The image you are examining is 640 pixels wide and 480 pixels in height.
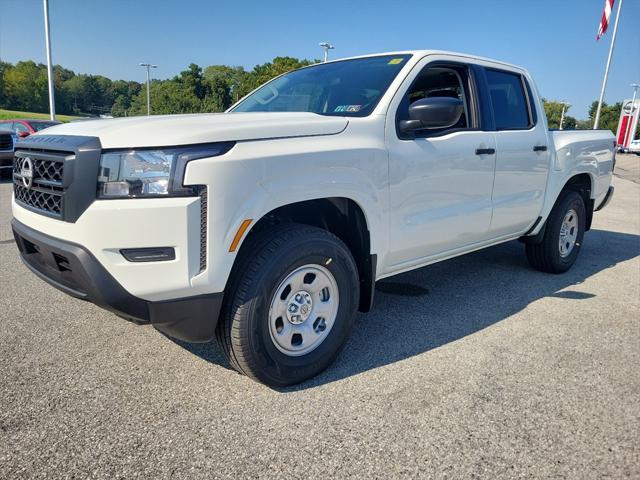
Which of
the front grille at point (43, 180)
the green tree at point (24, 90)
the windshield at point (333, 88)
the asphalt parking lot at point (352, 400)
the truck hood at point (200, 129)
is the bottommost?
the asphalt parking lot at point (352, 400)

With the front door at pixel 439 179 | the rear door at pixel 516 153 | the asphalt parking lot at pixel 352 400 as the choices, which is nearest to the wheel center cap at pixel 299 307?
the asphalt parking lot at pixel 352 400

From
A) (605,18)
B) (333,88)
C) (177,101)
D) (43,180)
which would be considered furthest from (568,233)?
(177,101)

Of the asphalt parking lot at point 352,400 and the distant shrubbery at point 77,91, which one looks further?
the distant shrubbery at point 77,91

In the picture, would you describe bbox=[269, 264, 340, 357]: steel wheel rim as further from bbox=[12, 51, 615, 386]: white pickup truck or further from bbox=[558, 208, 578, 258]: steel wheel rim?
bbox=[558, 208, 578, 258]: steel wheel rim

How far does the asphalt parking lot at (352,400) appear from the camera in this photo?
2035 mm

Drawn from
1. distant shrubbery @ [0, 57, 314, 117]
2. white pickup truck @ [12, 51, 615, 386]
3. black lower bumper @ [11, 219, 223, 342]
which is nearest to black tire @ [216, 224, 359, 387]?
white pickup truck @ [12, 51, 615, 386]

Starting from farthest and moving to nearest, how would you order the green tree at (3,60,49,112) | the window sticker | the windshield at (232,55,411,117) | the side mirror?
the green tree at (3,60,49,112) → the windshield at (232,55,411,117) → the window sticker → the side mirror

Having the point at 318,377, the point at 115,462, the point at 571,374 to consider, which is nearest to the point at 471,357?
the point at 571,374

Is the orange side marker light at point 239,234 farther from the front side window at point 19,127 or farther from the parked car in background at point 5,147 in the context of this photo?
the front side window at point 19,127

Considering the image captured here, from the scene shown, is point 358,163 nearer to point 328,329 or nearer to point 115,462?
point 328,329

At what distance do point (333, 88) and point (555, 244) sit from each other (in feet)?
9.67

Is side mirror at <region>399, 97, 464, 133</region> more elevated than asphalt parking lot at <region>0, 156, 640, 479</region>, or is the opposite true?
side mirror at <region>399, 97, 464, 133</region>

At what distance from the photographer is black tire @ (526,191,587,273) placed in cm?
480

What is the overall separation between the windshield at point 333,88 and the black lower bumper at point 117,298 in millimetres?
1496
